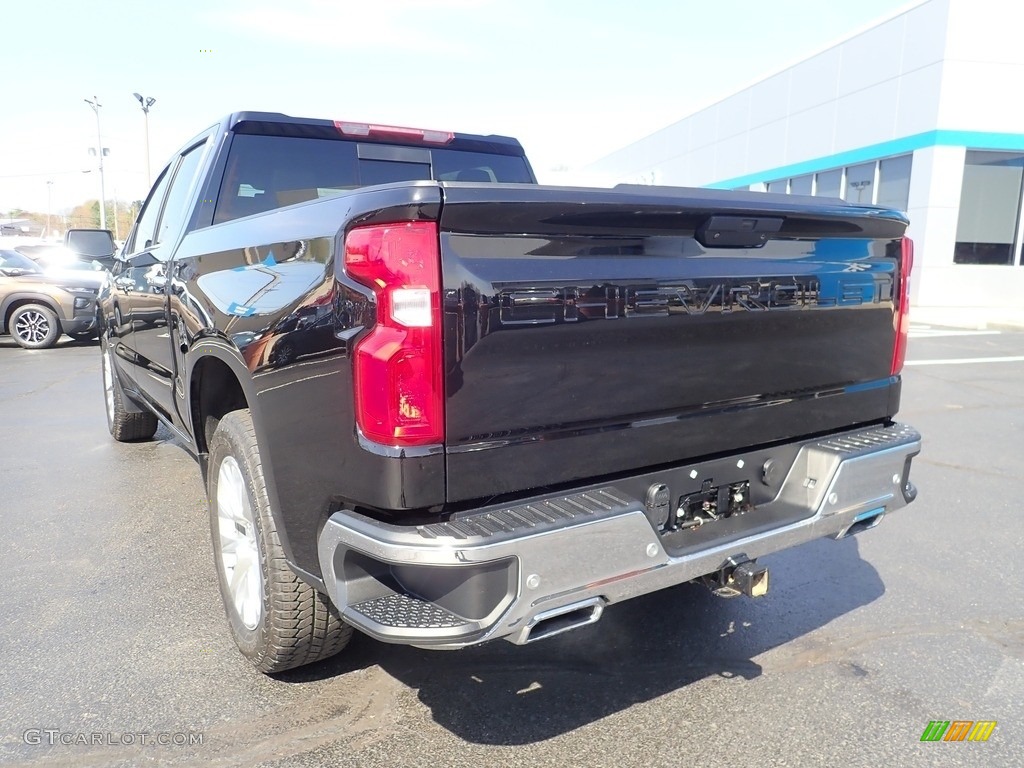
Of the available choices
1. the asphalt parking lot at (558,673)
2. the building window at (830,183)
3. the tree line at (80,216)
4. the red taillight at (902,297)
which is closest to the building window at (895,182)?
the building window at (830,183)

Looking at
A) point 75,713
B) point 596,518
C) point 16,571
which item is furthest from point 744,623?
point 16,571

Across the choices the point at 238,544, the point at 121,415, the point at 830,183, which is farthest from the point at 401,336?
the point at 830,183

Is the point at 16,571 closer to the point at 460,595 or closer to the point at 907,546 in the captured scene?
the point at 460,595

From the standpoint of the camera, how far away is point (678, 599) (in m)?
3.37

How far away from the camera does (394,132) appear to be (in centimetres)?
393

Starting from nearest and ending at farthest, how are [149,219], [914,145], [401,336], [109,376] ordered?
[401,336], [149,219], [109,376], [914,145]

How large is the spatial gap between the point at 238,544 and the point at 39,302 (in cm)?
1103

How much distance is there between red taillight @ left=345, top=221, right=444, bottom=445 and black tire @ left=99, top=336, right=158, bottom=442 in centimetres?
424

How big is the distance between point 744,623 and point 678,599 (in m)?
0.31

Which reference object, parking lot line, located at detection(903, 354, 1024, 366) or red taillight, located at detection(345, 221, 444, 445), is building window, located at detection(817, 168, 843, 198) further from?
red taillight, located at detection(345, 221, 444, 445)

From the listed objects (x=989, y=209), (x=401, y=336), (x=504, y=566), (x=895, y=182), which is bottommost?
(x=504, y=566)

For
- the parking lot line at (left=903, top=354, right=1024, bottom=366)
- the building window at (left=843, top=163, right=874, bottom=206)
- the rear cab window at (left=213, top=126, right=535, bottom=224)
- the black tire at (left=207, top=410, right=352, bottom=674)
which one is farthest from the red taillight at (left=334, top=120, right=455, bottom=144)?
the building window at (left=843, top=163, right=874, bottom=206)

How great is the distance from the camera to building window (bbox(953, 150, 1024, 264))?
57.7ft

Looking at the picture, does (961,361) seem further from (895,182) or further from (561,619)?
(561,619)
